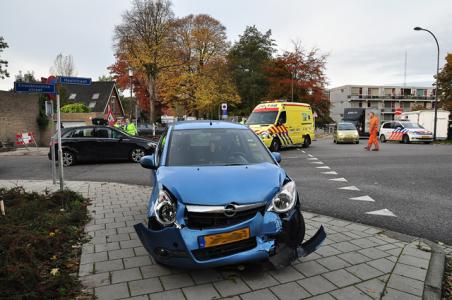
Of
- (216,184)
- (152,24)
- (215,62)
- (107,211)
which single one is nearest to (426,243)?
(216,184)

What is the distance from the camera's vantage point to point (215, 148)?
4.68m

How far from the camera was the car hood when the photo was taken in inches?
133

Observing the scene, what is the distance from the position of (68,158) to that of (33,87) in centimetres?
657

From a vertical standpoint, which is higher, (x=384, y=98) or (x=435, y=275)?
(x=384, y=98)

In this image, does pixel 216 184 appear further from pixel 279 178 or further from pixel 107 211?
pixel 107 211

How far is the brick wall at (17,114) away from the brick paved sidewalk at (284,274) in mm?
26802

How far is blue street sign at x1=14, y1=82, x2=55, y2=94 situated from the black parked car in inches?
238

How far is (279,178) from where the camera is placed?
12.7ft

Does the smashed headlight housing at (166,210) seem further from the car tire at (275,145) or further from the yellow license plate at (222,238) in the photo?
the car tire at (275,145)

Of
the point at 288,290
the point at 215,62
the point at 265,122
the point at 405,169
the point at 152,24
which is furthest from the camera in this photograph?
the point at 215,62

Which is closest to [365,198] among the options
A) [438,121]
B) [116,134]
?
[116,134]

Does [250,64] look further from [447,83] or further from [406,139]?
[406,139]

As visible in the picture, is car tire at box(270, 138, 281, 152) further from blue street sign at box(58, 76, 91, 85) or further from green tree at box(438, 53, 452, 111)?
green tree at box(438, 53, 452, 111)

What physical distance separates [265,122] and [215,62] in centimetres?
2494
